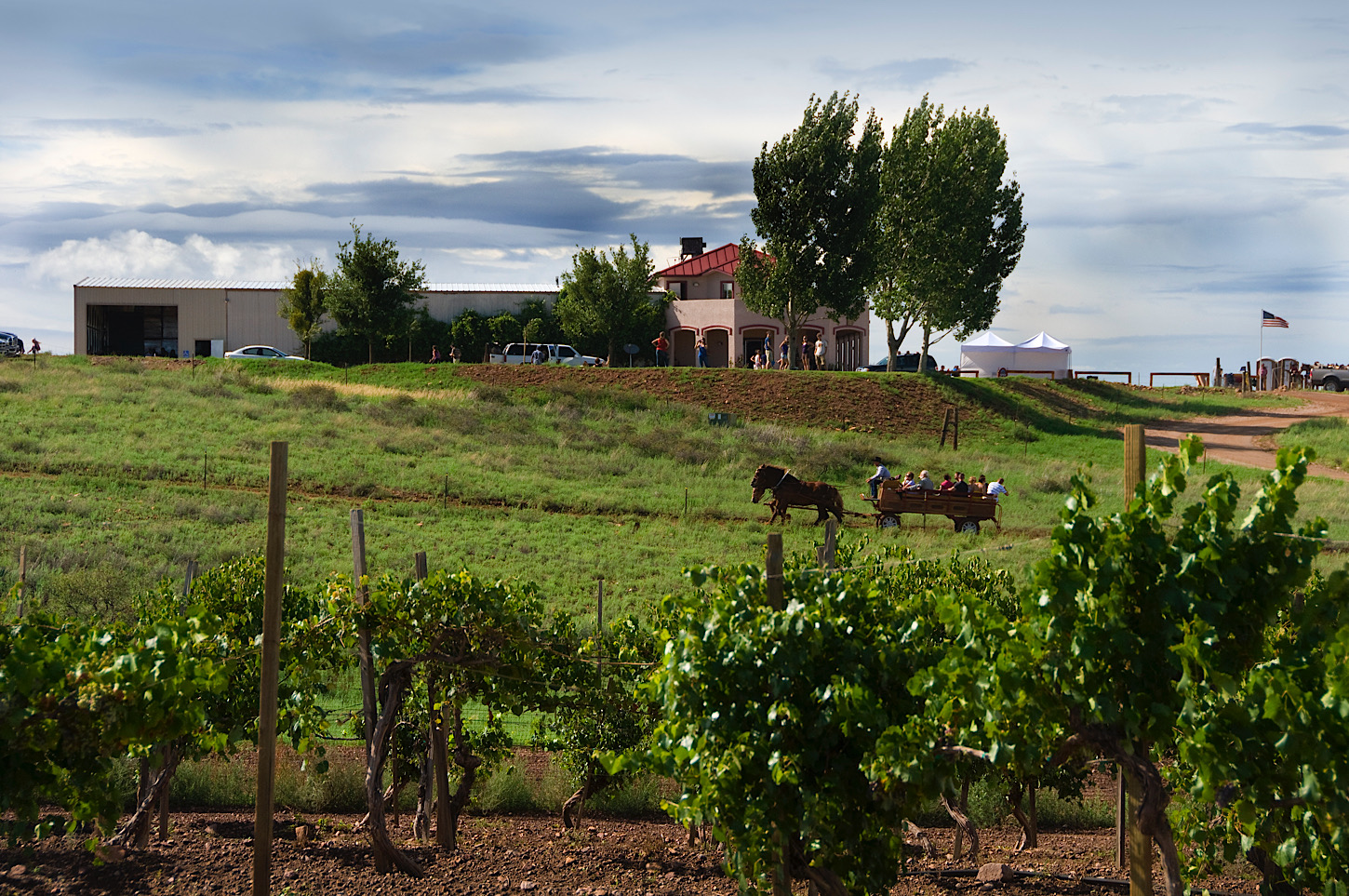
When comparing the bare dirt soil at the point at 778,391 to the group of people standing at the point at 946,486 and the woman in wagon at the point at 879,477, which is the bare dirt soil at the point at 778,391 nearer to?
the woman in wagon at the point at 879,477

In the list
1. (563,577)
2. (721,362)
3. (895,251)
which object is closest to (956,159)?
(895,251)

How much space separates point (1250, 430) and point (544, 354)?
1286 inches

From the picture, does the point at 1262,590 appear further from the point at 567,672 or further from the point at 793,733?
the point at 567,672

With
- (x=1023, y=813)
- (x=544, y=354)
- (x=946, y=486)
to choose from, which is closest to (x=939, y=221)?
(x=544, y=354)

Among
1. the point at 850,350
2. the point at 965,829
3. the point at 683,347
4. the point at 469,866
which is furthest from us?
the point at 850,350

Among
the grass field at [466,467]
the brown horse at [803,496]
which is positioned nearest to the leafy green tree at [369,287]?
the grass field at [466,467]

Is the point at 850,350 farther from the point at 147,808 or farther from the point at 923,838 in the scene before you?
the point at 147,808

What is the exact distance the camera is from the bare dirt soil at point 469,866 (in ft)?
23.6

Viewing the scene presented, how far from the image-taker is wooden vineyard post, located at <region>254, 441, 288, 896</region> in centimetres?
622

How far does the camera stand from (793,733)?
5.22 m

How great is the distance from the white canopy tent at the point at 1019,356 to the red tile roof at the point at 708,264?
14497mm

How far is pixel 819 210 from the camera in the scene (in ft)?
150

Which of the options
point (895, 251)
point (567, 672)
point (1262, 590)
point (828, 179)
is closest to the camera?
point (1262, 590)

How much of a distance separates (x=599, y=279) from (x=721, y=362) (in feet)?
31.7
